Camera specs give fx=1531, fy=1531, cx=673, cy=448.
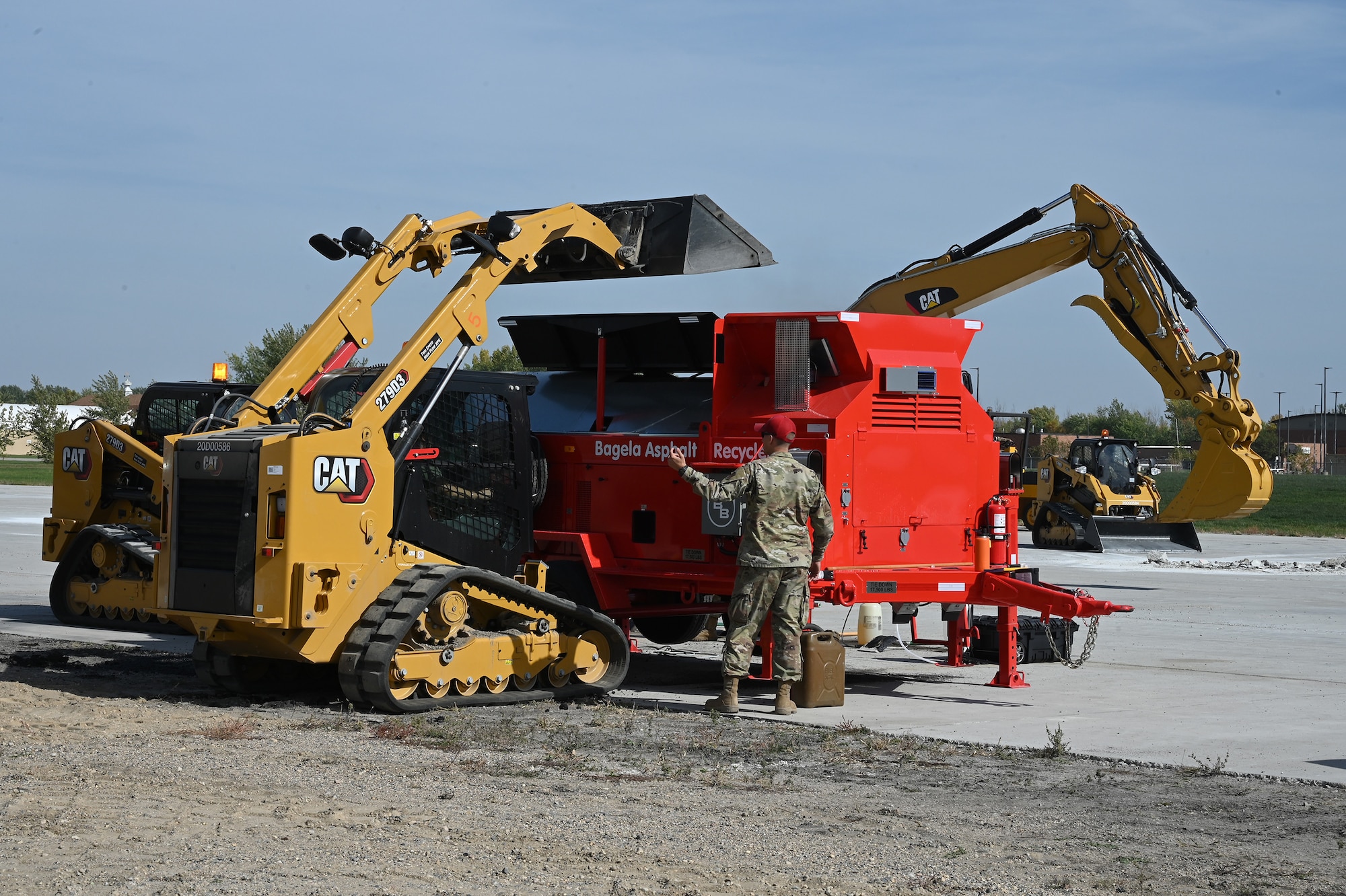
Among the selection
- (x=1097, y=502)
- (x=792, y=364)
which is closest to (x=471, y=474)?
(x=792, y=364)

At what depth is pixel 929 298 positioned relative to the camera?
54.2ft

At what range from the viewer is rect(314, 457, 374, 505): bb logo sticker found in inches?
368

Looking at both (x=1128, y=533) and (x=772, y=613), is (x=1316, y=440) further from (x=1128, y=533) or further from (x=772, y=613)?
(x=772, y=613)

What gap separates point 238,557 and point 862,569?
14.7 ft

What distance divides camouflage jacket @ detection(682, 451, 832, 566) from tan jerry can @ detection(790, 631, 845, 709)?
24.6 inches

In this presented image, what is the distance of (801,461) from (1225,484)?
8682 millimetres

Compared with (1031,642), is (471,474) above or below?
above

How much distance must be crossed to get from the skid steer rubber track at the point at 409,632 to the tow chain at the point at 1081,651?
3912 millimetres

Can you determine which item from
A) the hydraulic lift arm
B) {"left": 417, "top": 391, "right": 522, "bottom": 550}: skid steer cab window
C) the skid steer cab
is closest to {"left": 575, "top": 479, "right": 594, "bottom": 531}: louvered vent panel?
{"left": 417, "top": 391, "right": 522, "bottom": 550}: skid steer cab window

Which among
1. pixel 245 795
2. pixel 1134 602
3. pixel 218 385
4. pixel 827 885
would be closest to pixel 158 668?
pixel 218 385

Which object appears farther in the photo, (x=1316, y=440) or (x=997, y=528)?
(x=1316, y=440)

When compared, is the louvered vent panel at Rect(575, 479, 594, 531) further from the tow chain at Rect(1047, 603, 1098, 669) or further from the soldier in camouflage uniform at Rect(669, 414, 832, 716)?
the tow chain at Rect(1047, 603, 1098, 669)

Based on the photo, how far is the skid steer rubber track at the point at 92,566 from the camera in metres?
12.9

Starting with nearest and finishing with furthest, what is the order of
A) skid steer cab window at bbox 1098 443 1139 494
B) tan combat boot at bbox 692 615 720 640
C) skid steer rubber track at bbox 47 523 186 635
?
skid steer rubber track at bbox 47 523 186 635 < tan combat boot at bbox 692 615 720 640 < skid steer cab window at bbox 1098 443 1139 494
